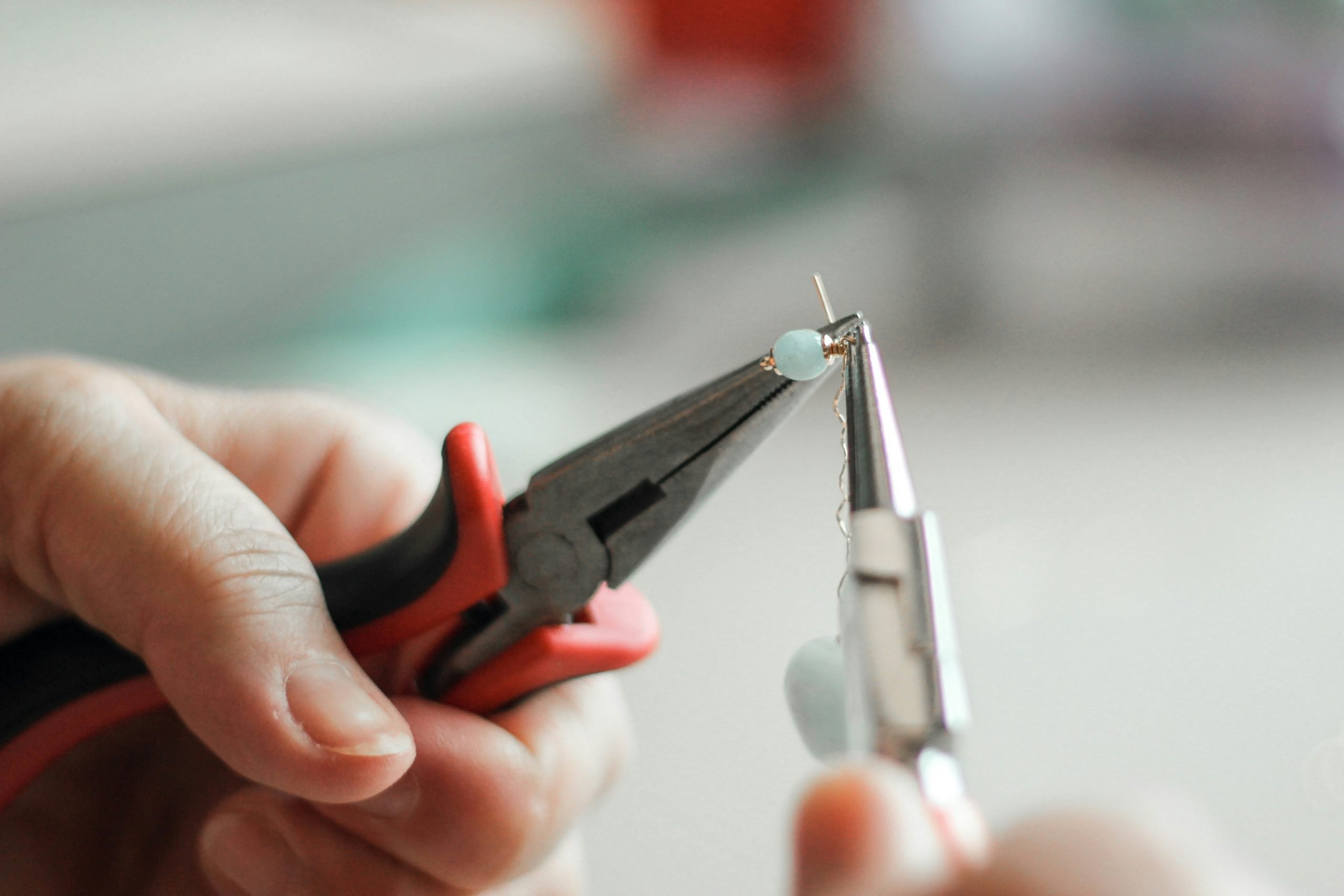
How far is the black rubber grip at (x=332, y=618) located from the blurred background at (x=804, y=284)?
271mm

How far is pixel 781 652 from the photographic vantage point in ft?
2.36

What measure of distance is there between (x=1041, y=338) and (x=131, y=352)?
3.48ft

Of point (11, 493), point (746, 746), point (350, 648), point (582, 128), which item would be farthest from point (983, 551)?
point (582, 128)

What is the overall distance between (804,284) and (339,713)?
1043 millimetres

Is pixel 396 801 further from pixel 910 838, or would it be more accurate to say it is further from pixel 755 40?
pixel 755 40

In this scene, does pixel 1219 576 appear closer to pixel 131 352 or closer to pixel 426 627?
pixel 426 627

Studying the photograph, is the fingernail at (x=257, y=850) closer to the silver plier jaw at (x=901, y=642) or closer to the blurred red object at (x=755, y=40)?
the silver plier jaw at (x=901, y=642)

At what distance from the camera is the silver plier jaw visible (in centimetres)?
26

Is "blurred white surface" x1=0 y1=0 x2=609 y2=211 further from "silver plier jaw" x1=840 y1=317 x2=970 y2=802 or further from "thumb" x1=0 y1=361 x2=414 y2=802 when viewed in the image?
"silver plier jaw" x1=840 y1=317 x2=970 y2=802

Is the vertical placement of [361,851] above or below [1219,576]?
below

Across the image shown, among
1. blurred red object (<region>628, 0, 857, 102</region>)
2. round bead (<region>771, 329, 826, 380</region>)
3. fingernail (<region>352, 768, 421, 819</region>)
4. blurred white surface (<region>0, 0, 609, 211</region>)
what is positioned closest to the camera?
round bead (<region>771, 329, 826, 380</region>)

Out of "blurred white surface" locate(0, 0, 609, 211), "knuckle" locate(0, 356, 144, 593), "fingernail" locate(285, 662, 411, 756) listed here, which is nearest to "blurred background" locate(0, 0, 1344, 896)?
"blurred white surface" locate(0, 0, 609, 211)

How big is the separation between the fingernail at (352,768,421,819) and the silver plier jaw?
248 mm

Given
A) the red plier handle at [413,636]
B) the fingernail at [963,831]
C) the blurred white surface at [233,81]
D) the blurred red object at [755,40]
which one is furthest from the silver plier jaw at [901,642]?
the blurred red object at [755,40]
